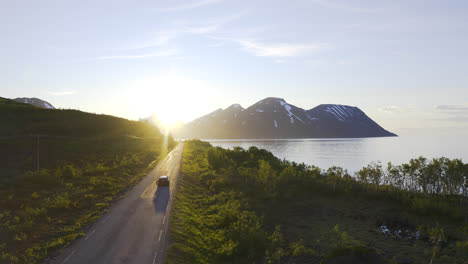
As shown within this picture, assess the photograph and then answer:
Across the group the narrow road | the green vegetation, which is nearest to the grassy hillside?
the narrow road

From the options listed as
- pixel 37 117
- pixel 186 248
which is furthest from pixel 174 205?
pixel 37 117

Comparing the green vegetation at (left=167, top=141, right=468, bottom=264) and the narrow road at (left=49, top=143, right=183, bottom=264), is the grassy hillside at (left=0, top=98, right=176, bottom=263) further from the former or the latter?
the green vegetation at (left=167, top=141, right=468, bottom=264)

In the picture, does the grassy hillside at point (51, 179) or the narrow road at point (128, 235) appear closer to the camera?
the narrow road at point (128, 235)

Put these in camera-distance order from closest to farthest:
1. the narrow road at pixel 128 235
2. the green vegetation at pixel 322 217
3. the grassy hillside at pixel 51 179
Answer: the narrow road at pixel 128 235, the green vegetation at pixel 322 217, the grassy hillside at pixel 51 179

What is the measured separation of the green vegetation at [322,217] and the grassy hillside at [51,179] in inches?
321

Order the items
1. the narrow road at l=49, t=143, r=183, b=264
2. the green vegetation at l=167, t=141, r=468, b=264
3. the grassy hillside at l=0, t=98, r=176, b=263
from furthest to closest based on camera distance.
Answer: the grassy hillside at l=0, t=98, r=176, b=263 < the green vegetation at l=167, t=141, r=468, b=264 < the narrow road at l=49, t=143, r=183, b=264

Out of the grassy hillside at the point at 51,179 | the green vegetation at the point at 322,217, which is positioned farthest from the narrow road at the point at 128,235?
the grassy hillside at the point at 51,179

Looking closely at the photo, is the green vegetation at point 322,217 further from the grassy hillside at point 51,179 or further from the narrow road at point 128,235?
the grassy hillside at point 51,179

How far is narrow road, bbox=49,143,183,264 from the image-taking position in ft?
49.6

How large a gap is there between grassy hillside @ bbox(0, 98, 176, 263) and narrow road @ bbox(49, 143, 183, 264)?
4.14 feet

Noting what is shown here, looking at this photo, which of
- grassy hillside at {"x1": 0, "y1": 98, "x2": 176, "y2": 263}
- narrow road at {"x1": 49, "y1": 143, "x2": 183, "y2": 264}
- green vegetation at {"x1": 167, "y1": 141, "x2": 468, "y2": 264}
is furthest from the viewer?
grassy hillside at {"x1": 0, "y1": 98, "x2": 176, "y2": 263}

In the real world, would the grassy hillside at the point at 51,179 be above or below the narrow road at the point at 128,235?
above

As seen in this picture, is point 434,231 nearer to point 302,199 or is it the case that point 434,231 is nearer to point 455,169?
point 455,169

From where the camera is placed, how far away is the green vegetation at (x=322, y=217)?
16.1m
